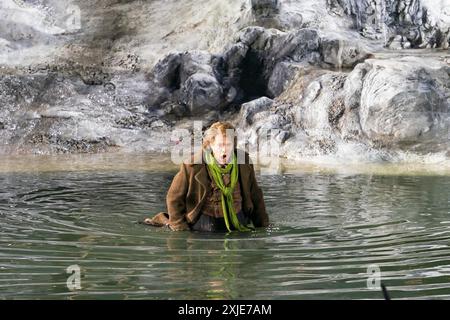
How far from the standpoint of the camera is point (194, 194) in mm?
6848

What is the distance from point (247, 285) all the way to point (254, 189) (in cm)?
223

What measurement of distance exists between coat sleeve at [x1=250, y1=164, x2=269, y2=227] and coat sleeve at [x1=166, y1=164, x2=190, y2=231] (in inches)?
25.9

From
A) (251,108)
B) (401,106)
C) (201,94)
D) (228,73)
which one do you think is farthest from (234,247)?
(228,73)

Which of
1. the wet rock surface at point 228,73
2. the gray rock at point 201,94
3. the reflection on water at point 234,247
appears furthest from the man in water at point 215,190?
the gray rock at point 201,94

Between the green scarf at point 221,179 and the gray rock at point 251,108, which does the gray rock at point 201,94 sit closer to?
the gray rock at point 251,108

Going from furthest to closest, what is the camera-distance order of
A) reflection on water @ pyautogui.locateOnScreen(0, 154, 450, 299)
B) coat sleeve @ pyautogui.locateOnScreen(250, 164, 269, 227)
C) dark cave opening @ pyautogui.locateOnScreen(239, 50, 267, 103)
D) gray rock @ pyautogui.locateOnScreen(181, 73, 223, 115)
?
dark cave opening @ pyautogui.locateOnScreen(239, 50, 267, 103) < gray rock @ pyautogui.locateOnScreen(181, 73, 223, 115) < coat sleeve @ pyautogui.locateOnScreen(250, 164, 269, 227) < reflection on water @ pyautogui.locateOnScreen(0, 154, 450, 299)

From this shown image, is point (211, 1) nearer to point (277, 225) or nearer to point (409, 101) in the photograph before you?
point (409, 101)

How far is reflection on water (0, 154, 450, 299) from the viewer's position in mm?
4801

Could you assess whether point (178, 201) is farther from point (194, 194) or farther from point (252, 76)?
point (252, 76)

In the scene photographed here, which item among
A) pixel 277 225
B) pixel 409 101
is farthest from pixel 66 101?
pixel 277 225

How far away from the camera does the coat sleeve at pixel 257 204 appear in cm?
702

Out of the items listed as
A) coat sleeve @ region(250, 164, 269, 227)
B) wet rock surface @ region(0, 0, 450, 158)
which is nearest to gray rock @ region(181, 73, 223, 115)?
wet rock surface @ region(0, 0, 450, 158)

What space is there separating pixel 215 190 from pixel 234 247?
71 centimetres

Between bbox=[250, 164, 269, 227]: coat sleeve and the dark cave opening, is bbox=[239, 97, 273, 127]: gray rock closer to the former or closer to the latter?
the dark cave opening
